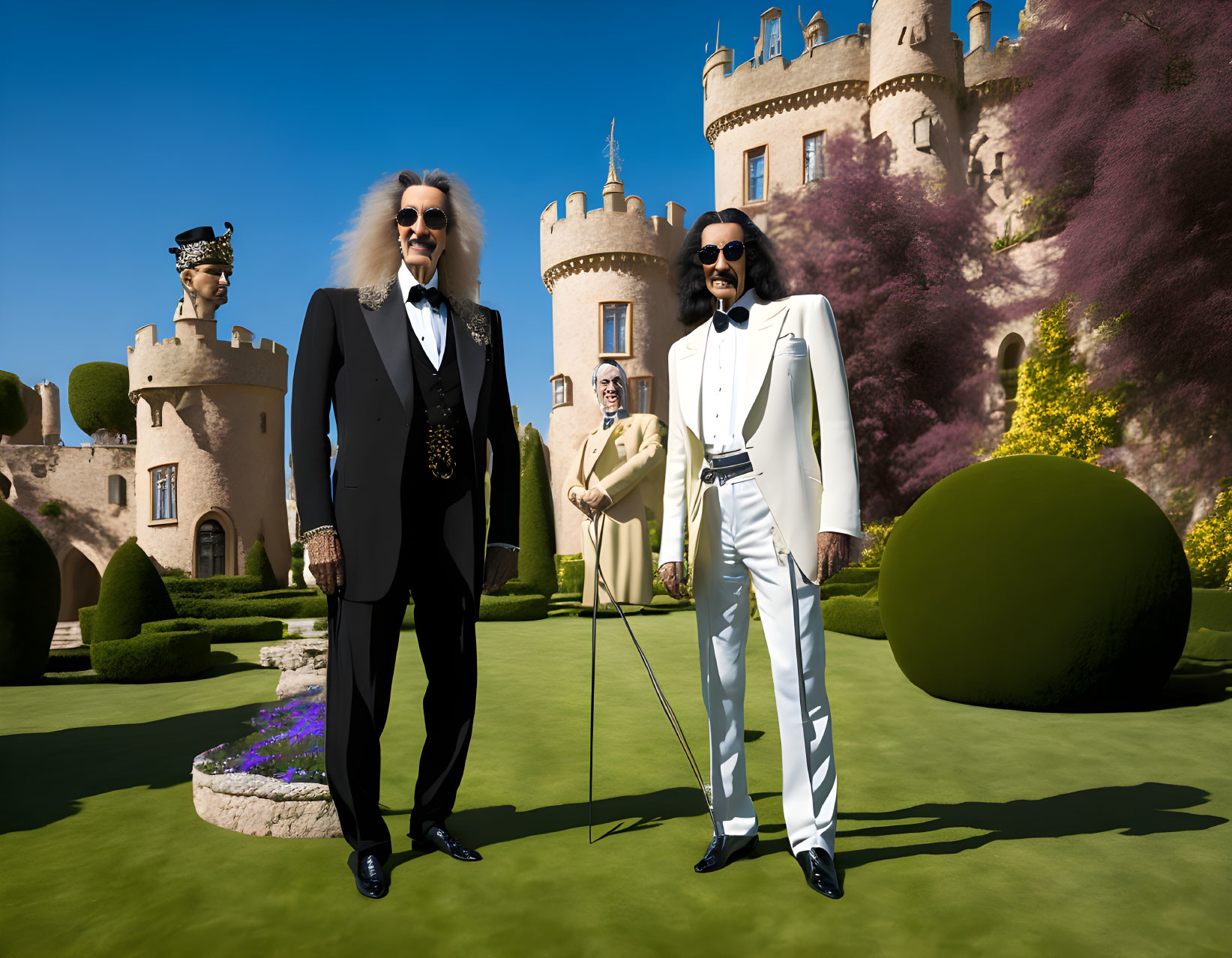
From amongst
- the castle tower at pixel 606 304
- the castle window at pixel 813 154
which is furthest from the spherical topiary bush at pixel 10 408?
the castle window at pixel 813 154

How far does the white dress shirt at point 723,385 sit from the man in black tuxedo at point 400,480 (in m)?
0.94

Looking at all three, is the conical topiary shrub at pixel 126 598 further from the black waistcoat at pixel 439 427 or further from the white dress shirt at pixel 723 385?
the white dress shirt at pixel 723 385

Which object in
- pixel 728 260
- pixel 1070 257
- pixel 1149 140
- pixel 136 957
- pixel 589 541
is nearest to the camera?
pixel 136 957

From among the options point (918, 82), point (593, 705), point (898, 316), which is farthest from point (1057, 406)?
point (593, 705)

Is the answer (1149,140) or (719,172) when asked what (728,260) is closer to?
(1149,140)

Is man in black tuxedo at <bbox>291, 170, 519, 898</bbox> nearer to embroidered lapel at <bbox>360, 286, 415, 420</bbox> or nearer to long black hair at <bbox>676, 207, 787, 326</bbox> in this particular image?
embroidered lapel at <bbox>360, 286, 415, 420</bbox>

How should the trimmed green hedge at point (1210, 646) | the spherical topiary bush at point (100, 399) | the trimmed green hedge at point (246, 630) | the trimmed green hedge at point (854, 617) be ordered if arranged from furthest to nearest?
the spherical topiary bush at point (100, 399), the trimmed green hedge at point (246, 630), the trimmed green hedge at point (854, 617), the trimmed green hedge at point (1210, 646)

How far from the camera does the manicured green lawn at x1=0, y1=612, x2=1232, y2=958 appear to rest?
270 cm

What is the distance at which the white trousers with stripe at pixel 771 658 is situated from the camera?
3.16m

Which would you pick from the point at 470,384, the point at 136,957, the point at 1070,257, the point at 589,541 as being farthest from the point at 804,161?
the point at 136,957

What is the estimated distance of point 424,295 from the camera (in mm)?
3482

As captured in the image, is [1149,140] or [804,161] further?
[804,161]

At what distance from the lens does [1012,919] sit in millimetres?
2791

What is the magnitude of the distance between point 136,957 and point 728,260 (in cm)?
332
